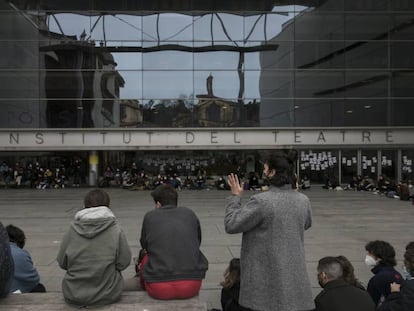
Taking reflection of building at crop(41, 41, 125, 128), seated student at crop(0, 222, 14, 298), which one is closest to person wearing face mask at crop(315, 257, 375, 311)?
seated student at crop(0, 222, 14, 298)

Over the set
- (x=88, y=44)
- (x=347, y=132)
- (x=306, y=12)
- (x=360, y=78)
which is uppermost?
(x=306, y=12)

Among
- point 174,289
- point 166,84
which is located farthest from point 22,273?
point 166,84

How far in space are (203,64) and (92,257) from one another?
26977 mm

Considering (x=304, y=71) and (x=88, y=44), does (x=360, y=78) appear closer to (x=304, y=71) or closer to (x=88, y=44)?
(x=304, y=71)

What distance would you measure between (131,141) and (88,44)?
261 inches

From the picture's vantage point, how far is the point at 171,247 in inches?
161

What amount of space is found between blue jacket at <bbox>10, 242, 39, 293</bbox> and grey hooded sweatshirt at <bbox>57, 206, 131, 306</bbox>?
1.22 metres

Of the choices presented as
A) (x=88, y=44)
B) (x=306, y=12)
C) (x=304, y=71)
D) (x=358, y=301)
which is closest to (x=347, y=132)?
(x=304, y=71)

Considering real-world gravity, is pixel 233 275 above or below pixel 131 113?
below

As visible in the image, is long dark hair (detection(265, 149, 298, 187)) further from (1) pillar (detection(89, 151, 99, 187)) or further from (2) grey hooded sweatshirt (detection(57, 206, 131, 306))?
(1) pillar (detection(89, 151, 99, 187))

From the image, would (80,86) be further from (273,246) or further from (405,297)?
(405,297)

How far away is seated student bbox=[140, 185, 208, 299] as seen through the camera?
4098 mm

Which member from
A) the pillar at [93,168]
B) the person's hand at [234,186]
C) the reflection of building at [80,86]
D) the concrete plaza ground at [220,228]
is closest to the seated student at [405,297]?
the person's hand at [234,186]

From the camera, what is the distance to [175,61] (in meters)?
30.1
